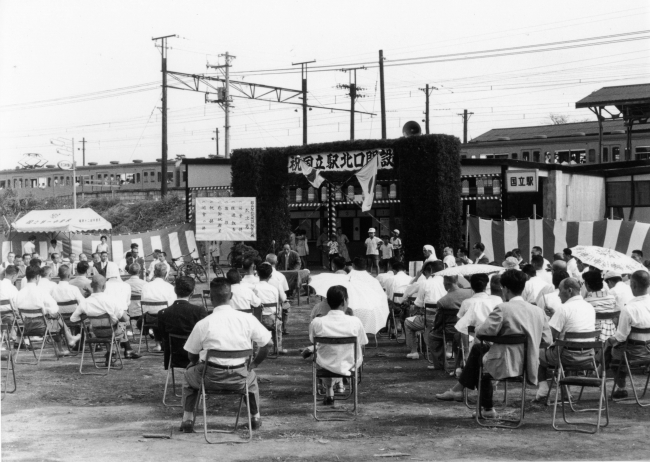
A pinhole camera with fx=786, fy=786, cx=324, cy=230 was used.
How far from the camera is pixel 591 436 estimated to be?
Result: 21.5ft

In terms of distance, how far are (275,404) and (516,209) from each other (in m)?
21.8

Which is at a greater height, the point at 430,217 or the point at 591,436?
the point at 430,217

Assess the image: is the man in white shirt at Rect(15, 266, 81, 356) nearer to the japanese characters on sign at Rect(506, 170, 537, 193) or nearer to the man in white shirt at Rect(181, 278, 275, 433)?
the man in white shirt at Rect(181, 278, 275, 433)

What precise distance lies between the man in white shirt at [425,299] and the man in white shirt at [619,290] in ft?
6.63

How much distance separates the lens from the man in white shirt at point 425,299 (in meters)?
10.2

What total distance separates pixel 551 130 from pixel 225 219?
36531 mm

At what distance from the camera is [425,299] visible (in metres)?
10.2

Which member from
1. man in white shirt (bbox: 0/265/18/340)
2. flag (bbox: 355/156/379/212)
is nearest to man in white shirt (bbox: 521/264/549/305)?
man in white shirt (bbox: 0/265/18/340)

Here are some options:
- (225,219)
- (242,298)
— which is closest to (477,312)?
(242,298)

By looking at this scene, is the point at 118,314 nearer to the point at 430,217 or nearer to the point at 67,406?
the point at 67,406

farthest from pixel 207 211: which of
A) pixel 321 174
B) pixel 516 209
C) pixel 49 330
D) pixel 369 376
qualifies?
pixel 516 209

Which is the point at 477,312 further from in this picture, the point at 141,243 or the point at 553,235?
the point at 141,243

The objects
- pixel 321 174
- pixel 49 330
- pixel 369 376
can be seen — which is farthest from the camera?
pixel 321 174

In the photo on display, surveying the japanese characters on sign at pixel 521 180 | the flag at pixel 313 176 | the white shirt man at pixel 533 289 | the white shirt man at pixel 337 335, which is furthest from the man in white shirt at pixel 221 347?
the japanese characters on sign at pixel 521 180
